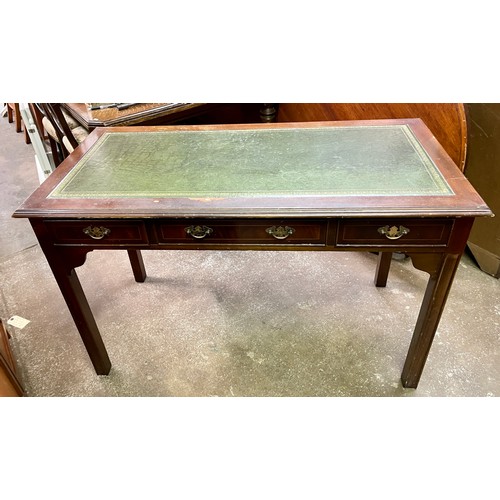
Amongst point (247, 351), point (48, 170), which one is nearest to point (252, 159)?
point (247, 351)

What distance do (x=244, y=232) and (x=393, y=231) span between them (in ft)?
1.72

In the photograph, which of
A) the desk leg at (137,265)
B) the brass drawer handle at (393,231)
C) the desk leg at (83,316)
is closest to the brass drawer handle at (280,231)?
the brass drawer handle at (393,231)

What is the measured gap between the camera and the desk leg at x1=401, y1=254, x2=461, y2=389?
144cm

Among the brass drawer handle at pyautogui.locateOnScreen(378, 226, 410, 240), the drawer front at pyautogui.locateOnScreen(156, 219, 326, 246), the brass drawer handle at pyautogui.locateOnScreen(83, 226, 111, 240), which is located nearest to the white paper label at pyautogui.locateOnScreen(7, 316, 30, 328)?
the brass drawer handle at pyautogui.locateOnScreen(83, 226, 111, 240)

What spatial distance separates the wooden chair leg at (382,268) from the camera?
223cm

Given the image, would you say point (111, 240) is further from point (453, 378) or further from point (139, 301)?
point (453, 378)

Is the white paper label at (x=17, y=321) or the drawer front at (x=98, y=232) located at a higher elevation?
the drawer front at (x=98, y=232)

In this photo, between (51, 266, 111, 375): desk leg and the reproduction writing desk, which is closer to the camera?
the reproduction writing desk

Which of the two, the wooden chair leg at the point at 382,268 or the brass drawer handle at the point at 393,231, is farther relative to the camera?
the wooden chair leg at the point at 382,268

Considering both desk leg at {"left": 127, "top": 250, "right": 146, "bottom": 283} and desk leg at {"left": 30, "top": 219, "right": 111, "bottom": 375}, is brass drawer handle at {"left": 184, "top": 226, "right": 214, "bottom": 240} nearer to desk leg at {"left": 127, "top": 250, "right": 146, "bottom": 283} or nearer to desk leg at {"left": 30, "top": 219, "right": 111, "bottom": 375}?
desk leg at {"left": 30, "top": 219, "right": 111, "bottom": 375}

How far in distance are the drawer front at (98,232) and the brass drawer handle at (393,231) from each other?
86 cm

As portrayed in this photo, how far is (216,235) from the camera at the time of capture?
144cm

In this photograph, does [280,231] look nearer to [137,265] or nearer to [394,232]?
[394,232]

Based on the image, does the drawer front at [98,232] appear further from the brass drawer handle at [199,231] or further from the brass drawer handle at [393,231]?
the brass drawer handle at [393,231]
